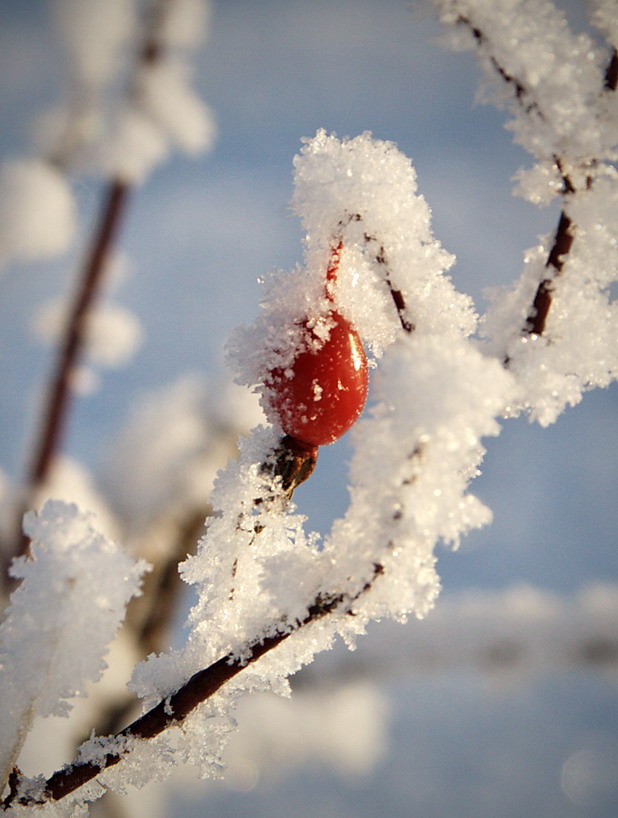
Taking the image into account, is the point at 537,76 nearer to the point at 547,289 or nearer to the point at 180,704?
the point at 547,289

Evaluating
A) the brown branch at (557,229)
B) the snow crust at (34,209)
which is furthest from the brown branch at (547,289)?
the snow crust at (34,209)

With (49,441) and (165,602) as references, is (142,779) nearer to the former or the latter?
(49,441)

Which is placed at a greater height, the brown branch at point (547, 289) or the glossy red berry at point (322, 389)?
the glossy red berry at point (322, 389)

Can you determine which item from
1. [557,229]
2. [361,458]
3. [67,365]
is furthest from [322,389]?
[67,365]

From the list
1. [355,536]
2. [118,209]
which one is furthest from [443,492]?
[118,209]

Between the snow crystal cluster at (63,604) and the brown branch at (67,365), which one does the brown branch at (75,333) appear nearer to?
the brown branch at (67,365)
